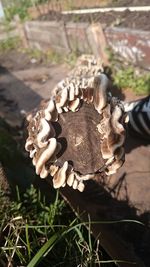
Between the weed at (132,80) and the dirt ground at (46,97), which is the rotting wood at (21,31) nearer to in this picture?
the dirt ground at (46,97)

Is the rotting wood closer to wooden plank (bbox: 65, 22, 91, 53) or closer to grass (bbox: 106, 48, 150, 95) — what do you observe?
wooden plank (bbox: 65, 22, 91, 53)

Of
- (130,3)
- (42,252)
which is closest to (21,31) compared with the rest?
(130,3)

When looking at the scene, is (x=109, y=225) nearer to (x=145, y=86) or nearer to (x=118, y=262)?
(x=118, y=262)

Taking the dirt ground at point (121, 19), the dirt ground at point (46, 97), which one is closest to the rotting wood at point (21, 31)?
the dirt ground at point (46, 97)

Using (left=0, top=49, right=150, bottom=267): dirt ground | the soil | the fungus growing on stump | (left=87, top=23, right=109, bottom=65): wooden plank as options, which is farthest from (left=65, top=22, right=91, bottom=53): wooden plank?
the fungus growing on stump

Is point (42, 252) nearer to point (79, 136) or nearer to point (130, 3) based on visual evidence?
point (79, 136)
